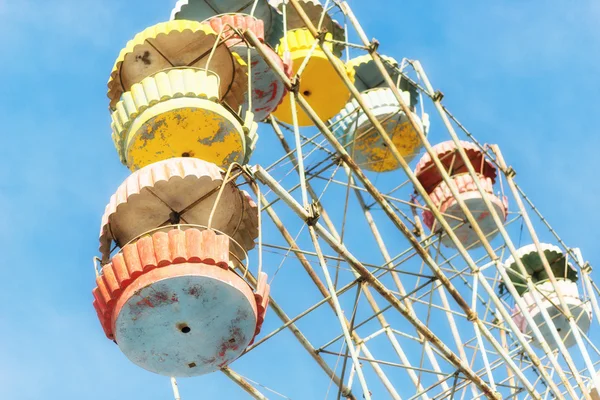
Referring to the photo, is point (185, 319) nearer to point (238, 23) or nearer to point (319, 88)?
point (238, 23)

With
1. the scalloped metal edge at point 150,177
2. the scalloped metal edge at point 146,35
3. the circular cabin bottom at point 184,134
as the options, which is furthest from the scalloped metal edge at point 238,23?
the scalloped metal edge at point 150,177

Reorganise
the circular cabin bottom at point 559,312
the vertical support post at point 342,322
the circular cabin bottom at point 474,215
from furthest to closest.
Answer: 1. the circular cabin bottom at point 559,312
2. the circular cabin bottom at point 474,215
3. the vertical support post at point 342,322

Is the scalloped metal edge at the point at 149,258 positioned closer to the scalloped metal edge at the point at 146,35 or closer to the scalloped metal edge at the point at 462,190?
the scalloped metal edge at the point at 146,35

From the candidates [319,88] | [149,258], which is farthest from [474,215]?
[149,258]

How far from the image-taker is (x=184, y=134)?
21.5m

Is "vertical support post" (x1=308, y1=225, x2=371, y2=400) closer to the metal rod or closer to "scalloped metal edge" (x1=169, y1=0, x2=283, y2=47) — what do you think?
the metal rod

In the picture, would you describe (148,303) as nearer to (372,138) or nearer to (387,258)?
(387,258)

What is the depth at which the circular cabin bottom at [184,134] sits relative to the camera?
21391 millimetres

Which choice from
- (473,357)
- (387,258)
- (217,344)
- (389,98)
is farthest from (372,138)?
(217,344)

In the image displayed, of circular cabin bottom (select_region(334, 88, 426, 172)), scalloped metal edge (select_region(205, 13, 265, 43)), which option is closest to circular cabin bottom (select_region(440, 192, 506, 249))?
circular cabin bottom (select_region(334, 88, 426, 172))

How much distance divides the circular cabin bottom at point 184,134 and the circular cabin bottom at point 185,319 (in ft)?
12.2

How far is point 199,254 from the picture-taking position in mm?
18203

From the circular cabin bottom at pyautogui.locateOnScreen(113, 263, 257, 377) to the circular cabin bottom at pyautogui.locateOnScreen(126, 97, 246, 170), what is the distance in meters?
3.72

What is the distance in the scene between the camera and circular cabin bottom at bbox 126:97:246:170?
21.4 m
